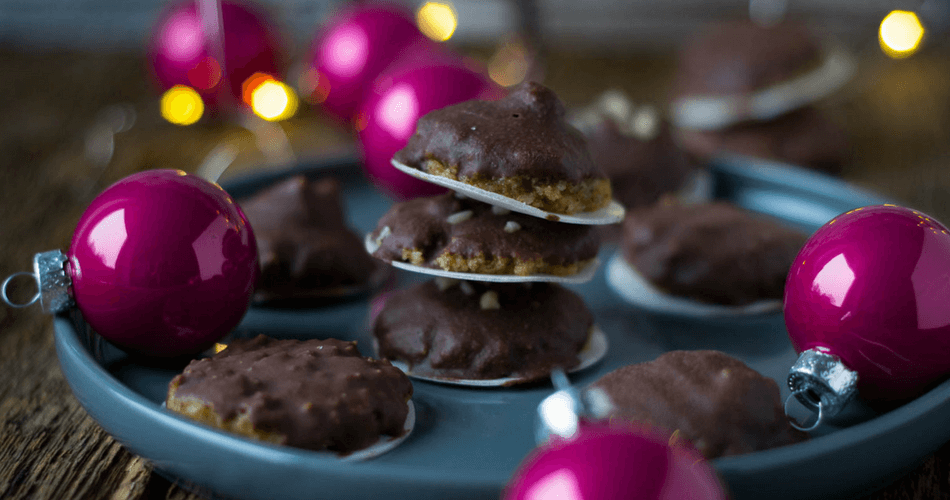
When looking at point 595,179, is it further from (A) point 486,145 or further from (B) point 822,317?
(B) point 822,317

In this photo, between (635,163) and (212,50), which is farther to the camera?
(212,50)

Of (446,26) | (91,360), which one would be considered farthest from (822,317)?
(446,26)

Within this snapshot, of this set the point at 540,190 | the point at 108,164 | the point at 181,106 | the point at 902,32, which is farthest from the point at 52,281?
the point at 902,32

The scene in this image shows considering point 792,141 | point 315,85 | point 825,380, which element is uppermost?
point 792,141

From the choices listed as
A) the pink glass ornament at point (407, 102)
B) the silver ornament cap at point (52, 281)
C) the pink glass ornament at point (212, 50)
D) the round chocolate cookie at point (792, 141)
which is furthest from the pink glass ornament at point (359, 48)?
the silver ornament cap at point (52, 281)

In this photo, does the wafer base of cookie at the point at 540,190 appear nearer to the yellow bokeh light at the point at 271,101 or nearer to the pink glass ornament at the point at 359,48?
the yellow bokeh light at the point at 271,101

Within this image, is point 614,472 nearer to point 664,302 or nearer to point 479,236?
point 479,236
